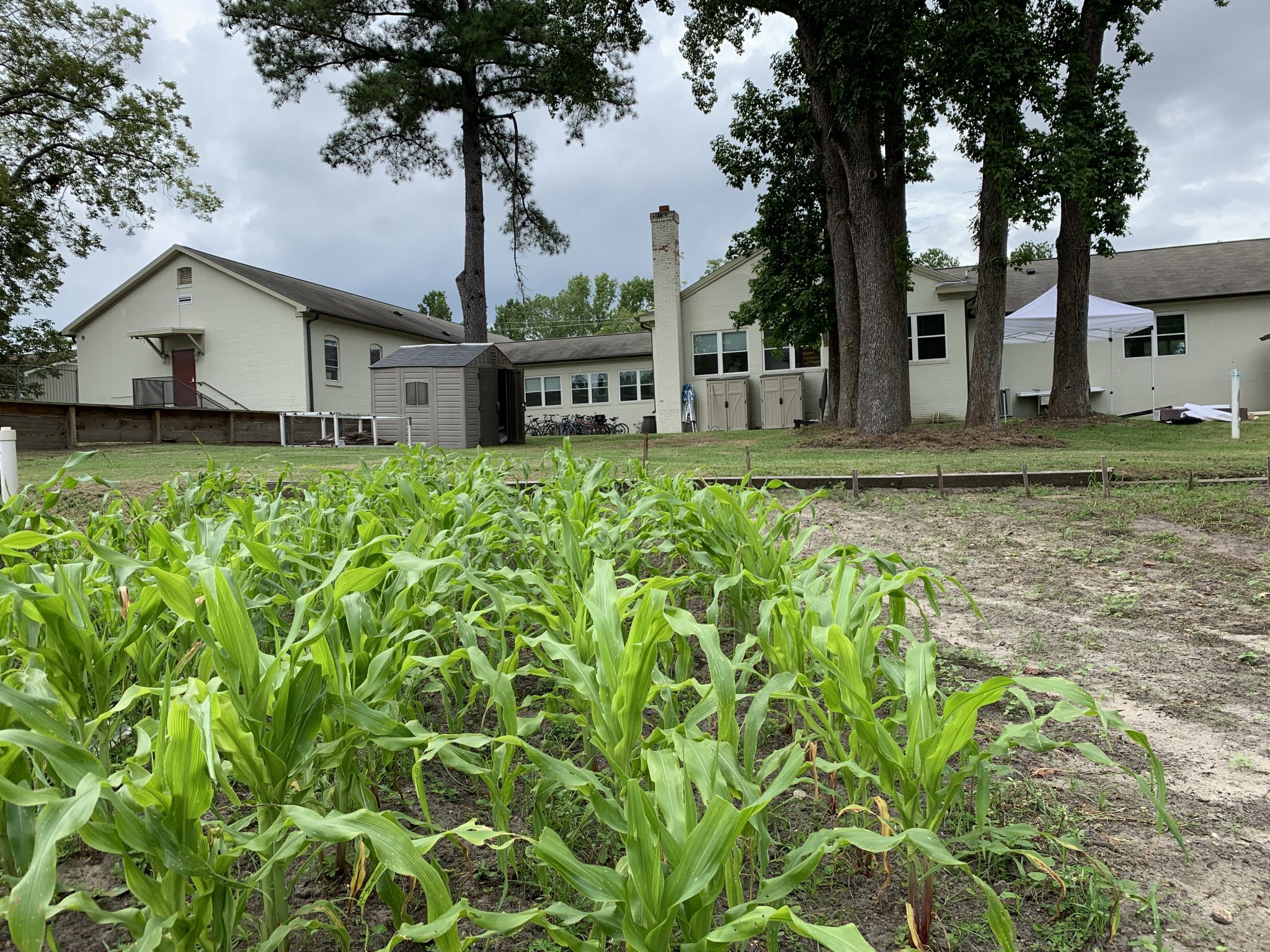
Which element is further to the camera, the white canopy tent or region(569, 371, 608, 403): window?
region(569, 371, 608, 403): window

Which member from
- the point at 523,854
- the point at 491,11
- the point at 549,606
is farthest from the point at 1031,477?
the point at 491,11

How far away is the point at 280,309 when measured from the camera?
25.1 metres

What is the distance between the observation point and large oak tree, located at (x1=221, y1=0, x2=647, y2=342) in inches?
811

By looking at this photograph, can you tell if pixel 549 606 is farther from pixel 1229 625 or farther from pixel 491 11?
pixel 491 11

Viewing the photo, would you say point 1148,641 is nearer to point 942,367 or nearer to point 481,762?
point 481,762

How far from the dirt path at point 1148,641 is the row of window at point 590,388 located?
24.4 metres

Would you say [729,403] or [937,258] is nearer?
[729,403]

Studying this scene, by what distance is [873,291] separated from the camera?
13.4 m

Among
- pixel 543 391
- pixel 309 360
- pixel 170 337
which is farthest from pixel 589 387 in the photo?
pixel 170 337

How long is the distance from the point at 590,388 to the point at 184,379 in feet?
44.9

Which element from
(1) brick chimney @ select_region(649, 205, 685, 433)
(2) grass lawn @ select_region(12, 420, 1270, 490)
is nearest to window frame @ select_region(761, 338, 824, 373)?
(1) brick chimney @ select_region(649, 205, 685, 433)

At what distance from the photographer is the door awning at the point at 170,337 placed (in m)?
25.2

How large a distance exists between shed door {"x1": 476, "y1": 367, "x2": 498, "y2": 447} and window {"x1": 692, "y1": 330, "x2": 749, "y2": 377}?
7.01m

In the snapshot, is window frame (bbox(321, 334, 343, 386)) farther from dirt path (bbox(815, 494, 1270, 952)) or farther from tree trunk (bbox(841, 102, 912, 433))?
dirt path (bbox(815, 494, 1270, 952))
